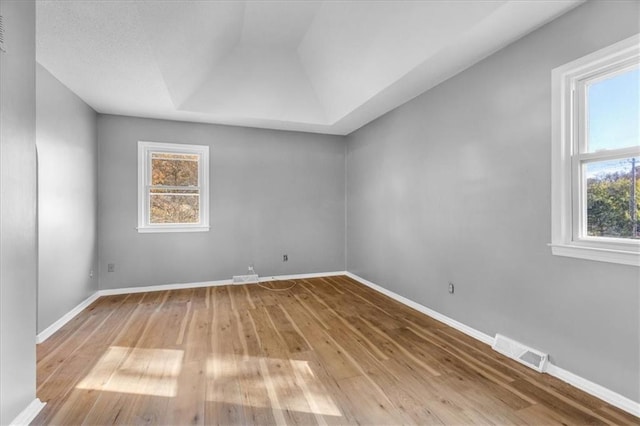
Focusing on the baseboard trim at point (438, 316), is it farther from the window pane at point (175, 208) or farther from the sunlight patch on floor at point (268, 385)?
the window pane at point (175, 208)

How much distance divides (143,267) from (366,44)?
429 cm

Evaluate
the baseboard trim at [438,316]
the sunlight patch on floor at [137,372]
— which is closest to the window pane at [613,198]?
the baseboard trim at [438,316]

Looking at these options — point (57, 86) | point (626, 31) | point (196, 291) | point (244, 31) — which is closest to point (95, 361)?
point (196, 291)

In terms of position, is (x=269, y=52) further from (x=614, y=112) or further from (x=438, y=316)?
(x=438, y=316)

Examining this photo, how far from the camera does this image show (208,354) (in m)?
2.55

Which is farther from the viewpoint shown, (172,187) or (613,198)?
(172,187)

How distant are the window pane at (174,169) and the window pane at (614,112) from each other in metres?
4.71

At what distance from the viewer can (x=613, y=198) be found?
1990 mm

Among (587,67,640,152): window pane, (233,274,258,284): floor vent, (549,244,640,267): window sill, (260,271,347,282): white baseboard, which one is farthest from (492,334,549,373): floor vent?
(233,274,258,284): floor vent

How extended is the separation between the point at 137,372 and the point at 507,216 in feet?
10.7

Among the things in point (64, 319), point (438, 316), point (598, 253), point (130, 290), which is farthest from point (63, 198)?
point (598, 253)

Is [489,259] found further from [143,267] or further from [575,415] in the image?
[143,267]

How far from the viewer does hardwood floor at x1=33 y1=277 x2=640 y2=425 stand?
1.80 m

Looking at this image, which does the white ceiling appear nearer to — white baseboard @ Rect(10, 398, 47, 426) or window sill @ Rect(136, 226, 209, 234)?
window sill @ Rect(136, 226, 209, 234)
